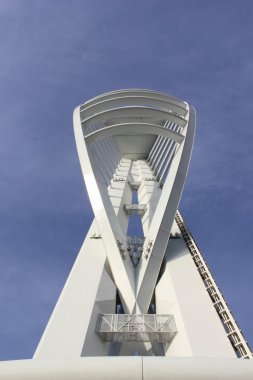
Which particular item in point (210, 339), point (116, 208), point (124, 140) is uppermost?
point (124, 140)

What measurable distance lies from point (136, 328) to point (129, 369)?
6086 mm

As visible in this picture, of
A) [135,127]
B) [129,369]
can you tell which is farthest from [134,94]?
[129,369]

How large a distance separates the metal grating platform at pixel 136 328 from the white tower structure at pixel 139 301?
1.2 inches

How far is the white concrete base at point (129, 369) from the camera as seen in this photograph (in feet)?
15.7

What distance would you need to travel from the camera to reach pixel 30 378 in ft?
16.0

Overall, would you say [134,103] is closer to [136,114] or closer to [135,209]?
[136,114]

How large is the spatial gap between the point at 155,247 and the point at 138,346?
346cm

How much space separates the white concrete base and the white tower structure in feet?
0.05

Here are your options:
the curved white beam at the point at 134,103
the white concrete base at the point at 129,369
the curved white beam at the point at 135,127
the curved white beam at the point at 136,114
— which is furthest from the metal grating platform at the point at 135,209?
the white concrete base at the point at 129,369

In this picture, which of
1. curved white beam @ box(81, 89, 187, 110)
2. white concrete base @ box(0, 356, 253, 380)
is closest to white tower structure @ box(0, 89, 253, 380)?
white concrete base @ box(0, 356, 253, 380)

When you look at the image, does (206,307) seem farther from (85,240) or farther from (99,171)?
(99,171)

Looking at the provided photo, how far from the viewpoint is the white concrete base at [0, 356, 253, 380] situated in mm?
4793

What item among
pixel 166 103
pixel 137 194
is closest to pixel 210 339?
pixel 137 194

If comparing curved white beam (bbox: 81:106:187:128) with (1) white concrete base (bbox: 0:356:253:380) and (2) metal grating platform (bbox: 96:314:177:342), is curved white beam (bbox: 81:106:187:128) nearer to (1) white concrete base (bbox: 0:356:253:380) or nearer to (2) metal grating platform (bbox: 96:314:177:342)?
(2) metal grating platform (bbox: 96:314:177:342)
